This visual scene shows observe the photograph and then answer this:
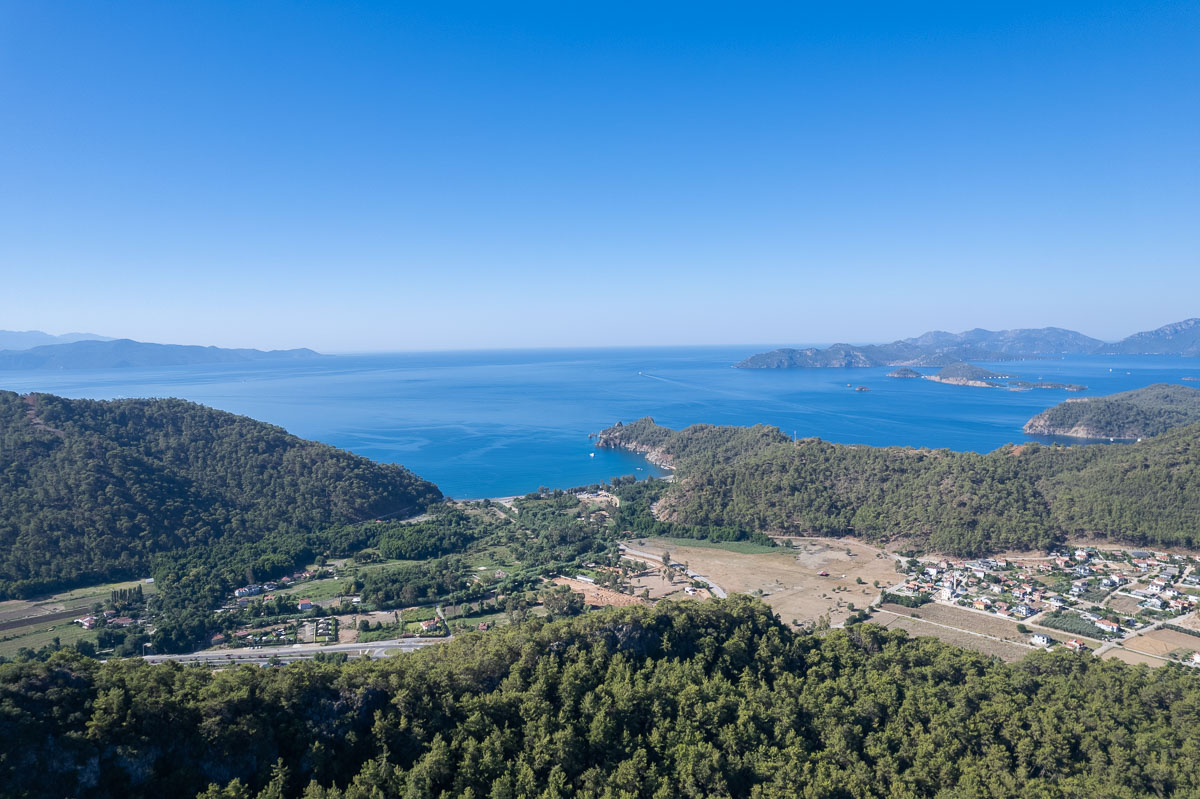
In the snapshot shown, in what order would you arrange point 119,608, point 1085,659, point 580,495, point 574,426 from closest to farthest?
point 1085,659
point 119,608
point 580,495
point 574,426

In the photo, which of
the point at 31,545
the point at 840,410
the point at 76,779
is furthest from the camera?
the point at 840,410

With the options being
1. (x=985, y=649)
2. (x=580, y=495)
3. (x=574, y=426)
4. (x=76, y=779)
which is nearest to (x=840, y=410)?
(x=574, y=426)

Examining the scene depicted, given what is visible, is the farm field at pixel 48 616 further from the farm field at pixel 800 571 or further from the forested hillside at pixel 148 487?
the farm field at pixel 800 571

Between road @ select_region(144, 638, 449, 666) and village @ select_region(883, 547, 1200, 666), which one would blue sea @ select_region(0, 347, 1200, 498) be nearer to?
road @ select_region(144, 638, 449, 666)

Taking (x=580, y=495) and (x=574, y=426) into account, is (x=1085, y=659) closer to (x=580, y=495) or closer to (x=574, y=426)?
(x=580, y=495)

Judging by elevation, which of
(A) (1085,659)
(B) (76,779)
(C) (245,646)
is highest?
(B) (76,779)

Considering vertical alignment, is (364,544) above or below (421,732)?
below

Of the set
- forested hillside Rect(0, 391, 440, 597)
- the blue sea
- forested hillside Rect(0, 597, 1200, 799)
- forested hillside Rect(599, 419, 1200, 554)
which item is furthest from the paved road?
forested hillside Rect(0, 391, 440, 597)
